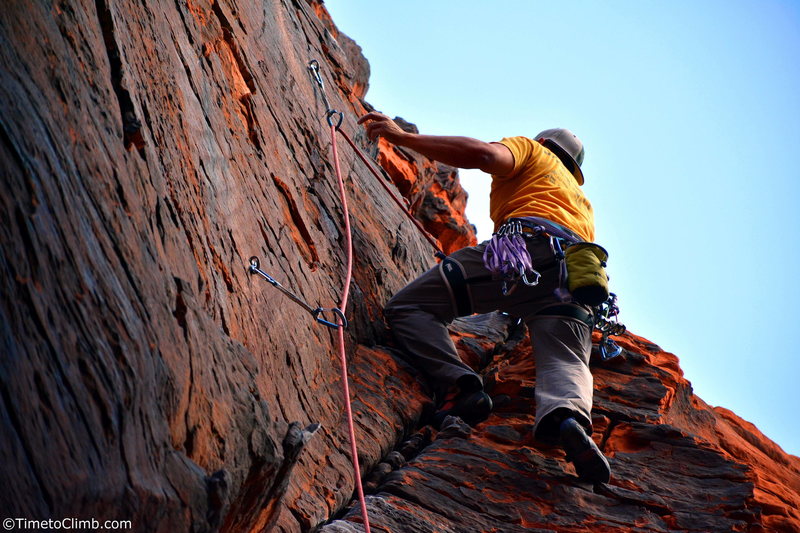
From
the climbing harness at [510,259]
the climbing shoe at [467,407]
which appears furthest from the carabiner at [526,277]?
the climbing shoe at [467,407]

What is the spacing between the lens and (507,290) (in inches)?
227

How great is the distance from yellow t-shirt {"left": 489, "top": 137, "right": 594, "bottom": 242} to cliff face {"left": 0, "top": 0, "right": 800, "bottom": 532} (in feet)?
3.81

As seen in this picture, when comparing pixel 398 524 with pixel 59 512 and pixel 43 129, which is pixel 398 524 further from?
pixel 43 129

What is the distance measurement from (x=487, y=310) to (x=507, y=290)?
0.31 m

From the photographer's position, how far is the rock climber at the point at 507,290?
555 cm

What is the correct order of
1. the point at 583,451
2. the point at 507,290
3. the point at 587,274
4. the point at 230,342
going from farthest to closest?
the point at 507,290 < the point at 587,274 < the point at 583,451 < the point at 230,342

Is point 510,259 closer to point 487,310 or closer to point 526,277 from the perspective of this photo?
point 526,277

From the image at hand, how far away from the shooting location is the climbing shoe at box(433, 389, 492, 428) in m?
5.61

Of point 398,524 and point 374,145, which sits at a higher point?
point 374,145

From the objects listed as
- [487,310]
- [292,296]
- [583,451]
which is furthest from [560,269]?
[292,296]

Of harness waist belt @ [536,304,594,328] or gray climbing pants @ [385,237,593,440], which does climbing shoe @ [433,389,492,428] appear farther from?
harness waist belt @ [536,304,594,328]

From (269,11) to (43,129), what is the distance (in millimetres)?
4776

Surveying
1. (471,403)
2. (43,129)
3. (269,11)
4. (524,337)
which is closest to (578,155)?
(524,337)

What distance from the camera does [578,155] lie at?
22.6 ft
